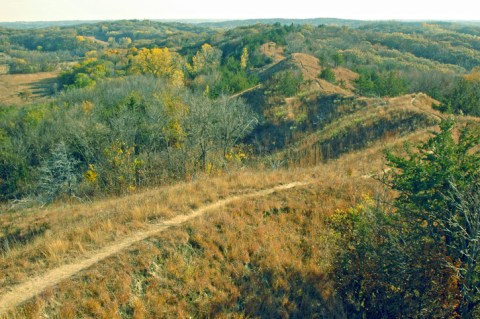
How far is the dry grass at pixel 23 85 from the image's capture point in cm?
7325

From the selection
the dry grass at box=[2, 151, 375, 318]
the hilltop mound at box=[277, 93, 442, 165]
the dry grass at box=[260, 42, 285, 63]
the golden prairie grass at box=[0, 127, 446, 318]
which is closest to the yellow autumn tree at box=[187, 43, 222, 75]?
the dry grass at box=[260, 42, 285, 63]

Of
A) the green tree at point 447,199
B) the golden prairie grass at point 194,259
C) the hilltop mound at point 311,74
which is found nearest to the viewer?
the green tree at point 447,199

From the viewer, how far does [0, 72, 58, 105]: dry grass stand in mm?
73250

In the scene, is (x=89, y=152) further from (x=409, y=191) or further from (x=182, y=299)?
(x=409, y=191)

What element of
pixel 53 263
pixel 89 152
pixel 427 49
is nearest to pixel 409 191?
pixel 53 263

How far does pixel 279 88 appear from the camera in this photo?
37.5m

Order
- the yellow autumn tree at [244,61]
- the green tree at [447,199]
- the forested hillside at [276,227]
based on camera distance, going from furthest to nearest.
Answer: the yellow autumn tree at [244,61] → the forested hillside at [276,227] → the green tree at [447,199]

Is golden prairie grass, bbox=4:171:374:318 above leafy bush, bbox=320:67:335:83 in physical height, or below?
below

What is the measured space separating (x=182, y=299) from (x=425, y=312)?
5541 millimetres

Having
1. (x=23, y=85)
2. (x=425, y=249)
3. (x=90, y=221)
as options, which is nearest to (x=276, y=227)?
(x=425, y=249)

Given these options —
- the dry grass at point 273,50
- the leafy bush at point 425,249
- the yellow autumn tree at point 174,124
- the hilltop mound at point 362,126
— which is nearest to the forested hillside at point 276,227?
the leafy bush at point 425,249

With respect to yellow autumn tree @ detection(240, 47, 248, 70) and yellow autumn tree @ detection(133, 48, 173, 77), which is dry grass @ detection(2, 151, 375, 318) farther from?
yellow autumn tree @ detection(133, 48, 173, 77)

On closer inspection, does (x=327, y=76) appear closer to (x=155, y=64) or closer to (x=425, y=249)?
(x=425, y=249)

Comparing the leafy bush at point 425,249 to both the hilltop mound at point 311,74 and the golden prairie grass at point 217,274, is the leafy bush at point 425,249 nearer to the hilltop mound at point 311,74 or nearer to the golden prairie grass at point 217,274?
the golden prairie grass at point 217,274
